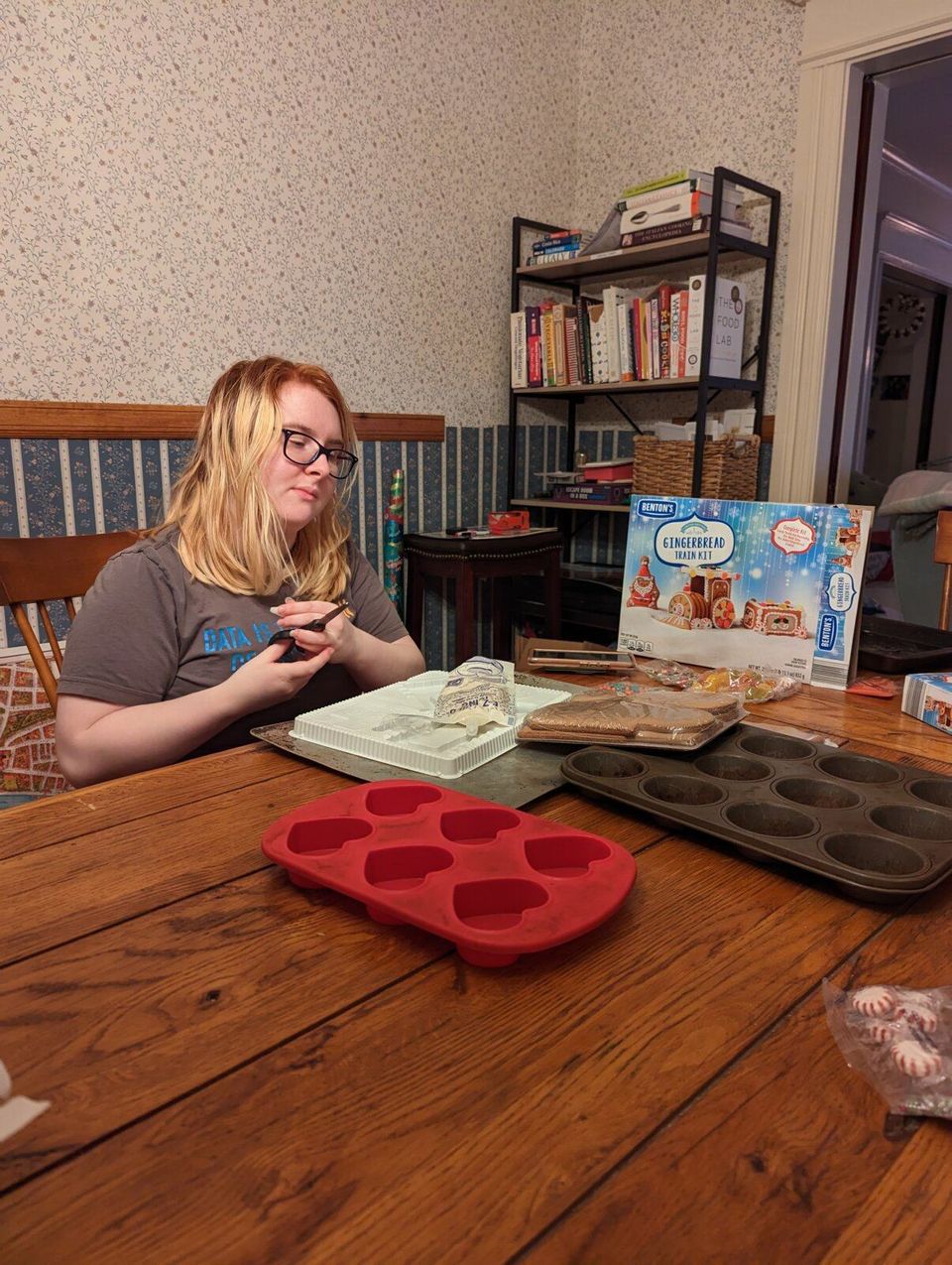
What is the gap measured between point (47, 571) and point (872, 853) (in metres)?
1.35

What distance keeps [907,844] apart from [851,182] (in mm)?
2671

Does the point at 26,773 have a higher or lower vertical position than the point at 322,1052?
lower

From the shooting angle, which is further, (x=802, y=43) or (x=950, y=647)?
(x=802, y=43)

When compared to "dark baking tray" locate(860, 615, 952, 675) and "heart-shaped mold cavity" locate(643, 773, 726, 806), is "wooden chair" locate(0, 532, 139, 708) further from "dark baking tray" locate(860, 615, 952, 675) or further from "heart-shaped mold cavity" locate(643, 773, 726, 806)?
"dark baking tray" locate(860, 615, 952, 675)

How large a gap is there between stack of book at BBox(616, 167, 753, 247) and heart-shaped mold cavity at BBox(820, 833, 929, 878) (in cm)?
235

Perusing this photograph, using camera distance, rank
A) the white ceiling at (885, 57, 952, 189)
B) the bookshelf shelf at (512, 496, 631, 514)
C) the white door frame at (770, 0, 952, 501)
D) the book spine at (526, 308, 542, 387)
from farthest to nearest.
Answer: the white ceiling at (885, 57, 952, 189)
the book spine at (526, 308, 542, 387)
the bookshelf shelf at (512, 496, 631, 514)
the white door frame at (770, 0, 952, 501)

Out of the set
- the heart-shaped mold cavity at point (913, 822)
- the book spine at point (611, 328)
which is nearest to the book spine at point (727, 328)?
the book spine at point (611, 328)

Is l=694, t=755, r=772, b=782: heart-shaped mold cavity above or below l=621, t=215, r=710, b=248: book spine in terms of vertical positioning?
below

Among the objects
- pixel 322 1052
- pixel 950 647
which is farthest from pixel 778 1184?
pixel 950 647

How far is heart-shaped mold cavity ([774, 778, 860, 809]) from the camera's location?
780mm

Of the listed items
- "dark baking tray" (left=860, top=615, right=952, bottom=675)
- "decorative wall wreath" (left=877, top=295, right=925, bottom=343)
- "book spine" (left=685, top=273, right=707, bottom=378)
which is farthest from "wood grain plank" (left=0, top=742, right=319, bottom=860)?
"decorative wall wreath" (left=877, top=295, right=925, bottom=343)

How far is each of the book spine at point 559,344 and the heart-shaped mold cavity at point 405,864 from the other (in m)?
2.64

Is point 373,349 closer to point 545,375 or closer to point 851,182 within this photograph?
point 545,375

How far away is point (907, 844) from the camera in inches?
26.8
